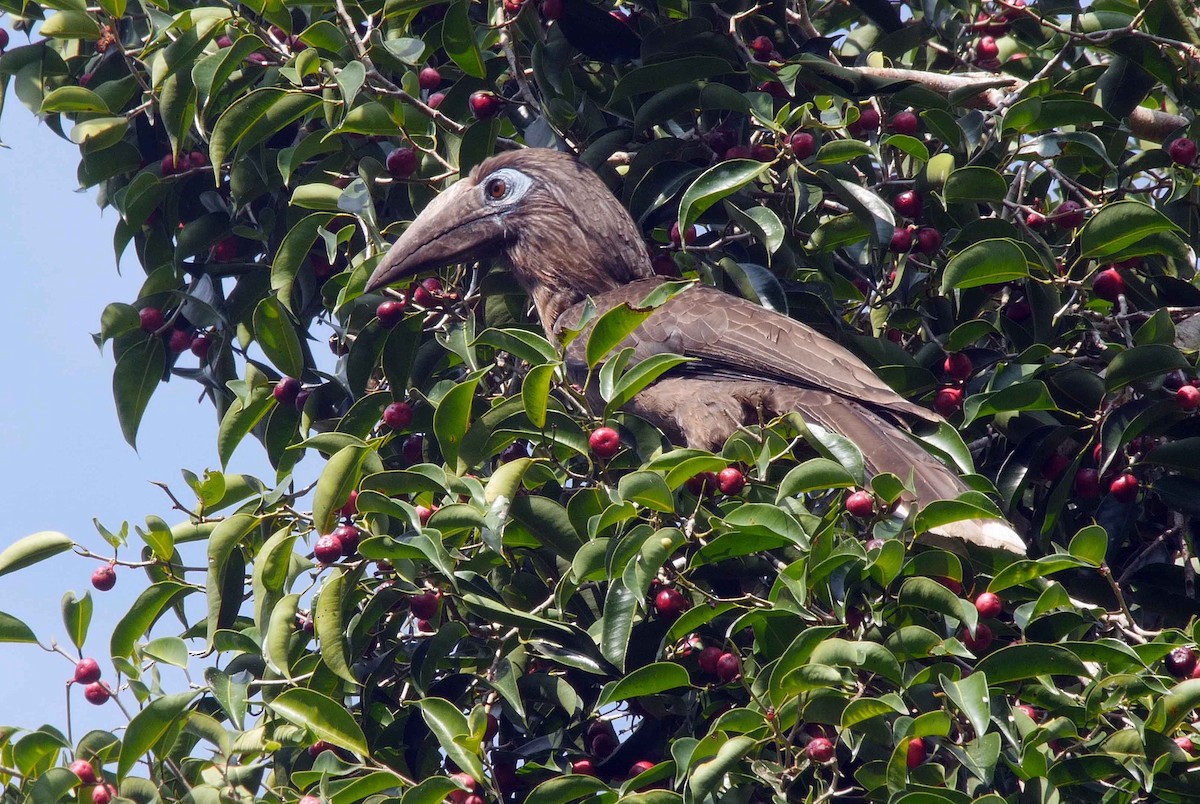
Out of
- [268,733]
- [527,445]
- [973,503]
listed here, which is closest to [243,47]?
[527,445]

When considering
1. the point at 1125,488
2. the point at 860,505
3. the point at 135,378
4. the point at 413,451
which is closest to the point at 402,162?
the point at 413,451

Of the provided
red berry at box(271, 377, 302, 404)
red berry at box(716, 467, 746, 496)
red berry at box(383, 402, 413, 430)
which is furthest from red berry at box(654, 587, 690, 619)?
red berry at box(271, 377, 302, 404)

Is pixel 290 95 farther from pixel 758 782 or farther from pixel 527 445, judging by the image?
pixel 758 782

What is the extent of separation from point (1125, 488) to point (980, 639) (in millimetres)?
741

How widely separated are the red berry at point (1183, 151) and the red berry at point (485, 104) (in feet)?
6.55

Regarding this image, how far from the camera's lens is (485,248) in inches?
170

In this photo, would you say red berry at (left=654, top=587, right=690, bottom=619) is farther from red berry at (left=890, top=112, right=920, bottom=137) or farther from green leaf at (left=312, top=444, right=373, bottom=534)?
red berry at (left=890, top=112, right=920, bottom=137)

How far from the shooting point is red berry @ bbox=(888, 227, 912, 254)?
11.7 ft

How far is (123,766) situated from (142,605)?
17.0 inches

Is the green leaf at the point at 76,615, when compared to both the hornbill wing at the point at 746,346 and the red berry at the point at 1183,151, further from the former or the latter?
the red berry at the point at 1183,151

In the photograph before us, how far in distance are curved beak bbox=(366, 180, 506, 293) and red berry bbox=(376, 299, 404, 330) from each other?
0.07 meters

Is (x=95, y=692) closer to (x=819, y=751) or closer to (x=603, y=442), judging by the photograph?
(x=603, y=442)

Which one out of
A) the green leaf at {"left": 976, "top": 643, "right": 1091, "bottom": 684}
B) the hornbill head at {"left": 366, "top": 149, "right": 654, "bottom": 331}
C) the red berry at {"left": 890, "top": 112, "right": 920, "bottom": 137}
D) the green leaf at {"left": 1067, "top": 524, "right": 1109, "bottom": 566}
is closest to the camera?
the green leaf at {"left": 976, "top": 643, "right": 1091, "bottom": 684}

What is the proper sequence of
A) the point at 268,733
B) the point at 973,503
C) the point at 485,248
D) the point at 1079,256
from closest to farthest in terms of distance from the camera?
the point at 973,503 → the point at 268,733 → the point at 1079,256 → the point at 485,248
